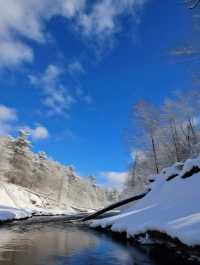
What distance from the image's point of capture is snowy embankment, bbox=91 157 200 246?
38.9 ft

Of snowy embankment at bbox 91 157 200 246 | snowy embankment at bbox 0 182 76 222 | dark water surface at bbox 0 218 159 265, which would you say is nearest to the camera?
snowy embankment at bbox 91 157 200 246

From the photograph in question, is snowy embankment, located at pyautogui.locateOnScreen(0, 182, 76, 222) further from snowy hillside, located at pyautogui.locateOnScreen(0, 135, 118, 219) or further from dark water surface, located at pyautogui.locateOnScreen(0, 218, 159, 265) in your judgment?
dark water surface, located at pyautogui.locateOnScreen(0, 218, 159, 265)

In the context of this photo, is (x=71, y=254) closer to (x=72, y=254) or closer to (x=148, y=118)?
(x=72, y=254)

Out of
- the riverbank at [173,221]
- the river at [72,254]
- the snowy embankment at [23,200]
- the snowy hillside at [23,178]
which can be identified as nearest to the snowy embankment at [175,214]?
the riverbank at [173,221]

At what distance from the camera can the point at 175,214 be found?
15.2 m

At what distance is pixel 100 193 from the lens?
164000mm

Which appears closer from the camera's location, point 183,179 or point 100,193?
point 183,179

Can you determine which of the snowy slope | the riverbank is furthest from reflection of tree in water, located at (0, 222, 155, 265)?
the snowy slope

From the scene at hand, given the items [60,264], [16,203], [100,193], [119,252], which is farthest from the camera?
[100,193]

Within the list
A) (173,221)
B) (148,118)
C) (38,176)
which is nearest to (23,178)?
(38,176)

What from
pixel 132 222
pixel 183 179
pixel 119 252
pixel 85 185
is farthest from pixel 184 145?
pixel 85 185

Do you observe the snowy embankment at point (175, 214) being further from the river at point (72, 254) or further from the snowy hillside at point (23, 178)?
the snowy hillside at point (23, 178)

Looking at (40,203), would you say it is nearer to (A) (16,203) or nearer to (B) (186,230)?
(A) (16,203)

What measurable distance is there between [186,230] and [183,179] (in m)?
10.8
